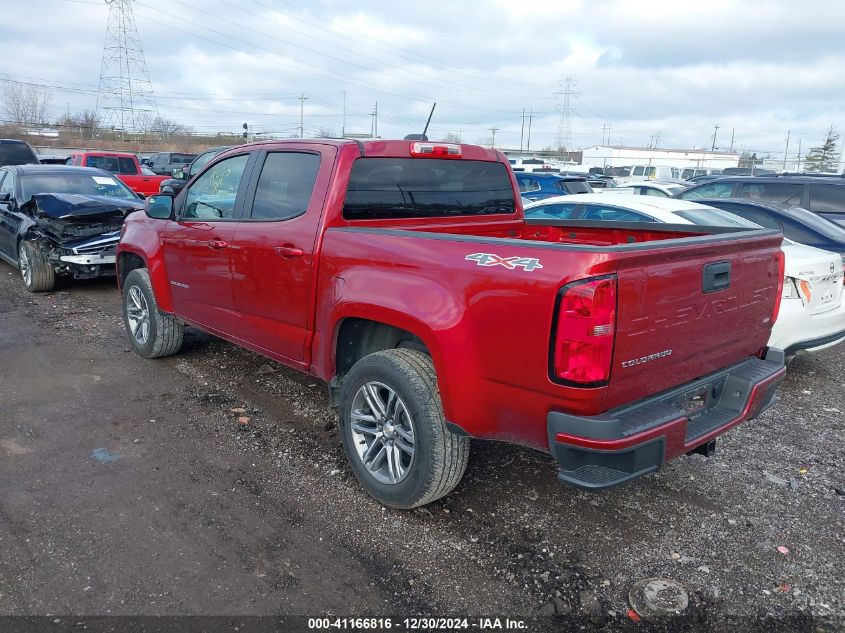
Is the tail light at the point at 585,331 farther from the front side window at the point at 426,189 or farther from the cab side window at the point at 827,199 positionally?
the cab side window at the point at 827,199

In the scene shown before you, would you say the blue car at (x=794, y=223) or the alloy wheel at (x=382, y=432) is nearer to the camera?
the alloy wheel at (x=382, y=432)

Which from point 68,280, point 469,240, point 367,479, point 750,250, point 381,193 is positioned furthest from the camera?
point 68,280

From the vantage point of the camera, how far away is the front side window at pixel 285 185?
13.1 ft

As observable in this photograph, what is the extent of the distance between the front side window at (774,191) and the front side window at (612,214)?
4532 mm

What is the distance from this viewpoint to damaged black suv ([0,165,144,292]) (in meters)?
8.42

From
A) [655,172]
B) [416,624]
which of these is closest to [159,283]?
[416,624]

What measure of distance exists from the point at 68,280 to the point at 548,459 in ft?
27.7

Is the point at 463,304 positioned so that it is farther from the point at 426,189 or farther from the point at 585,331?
the point at 426,189

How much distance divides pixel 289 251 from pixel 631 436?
2326mm

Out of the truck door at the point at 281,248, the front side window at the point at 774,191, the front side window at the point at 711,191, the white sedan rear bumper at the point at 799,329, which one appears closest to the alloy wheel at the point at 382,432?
the truck door at the point at 281,248

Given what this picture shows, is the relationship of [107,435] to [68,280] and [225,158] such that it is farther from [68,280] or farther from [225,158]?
[68,280]

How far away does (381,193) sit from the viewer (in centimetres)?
402

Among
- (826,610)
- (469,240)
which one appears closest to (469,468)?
(469,240)

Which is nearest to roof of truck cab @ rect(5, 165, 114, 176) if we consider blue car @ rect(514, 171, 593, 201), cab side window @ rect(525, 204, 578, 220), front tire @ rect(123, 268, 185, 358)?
front tire @ rect(123, 268, 185, 358)
